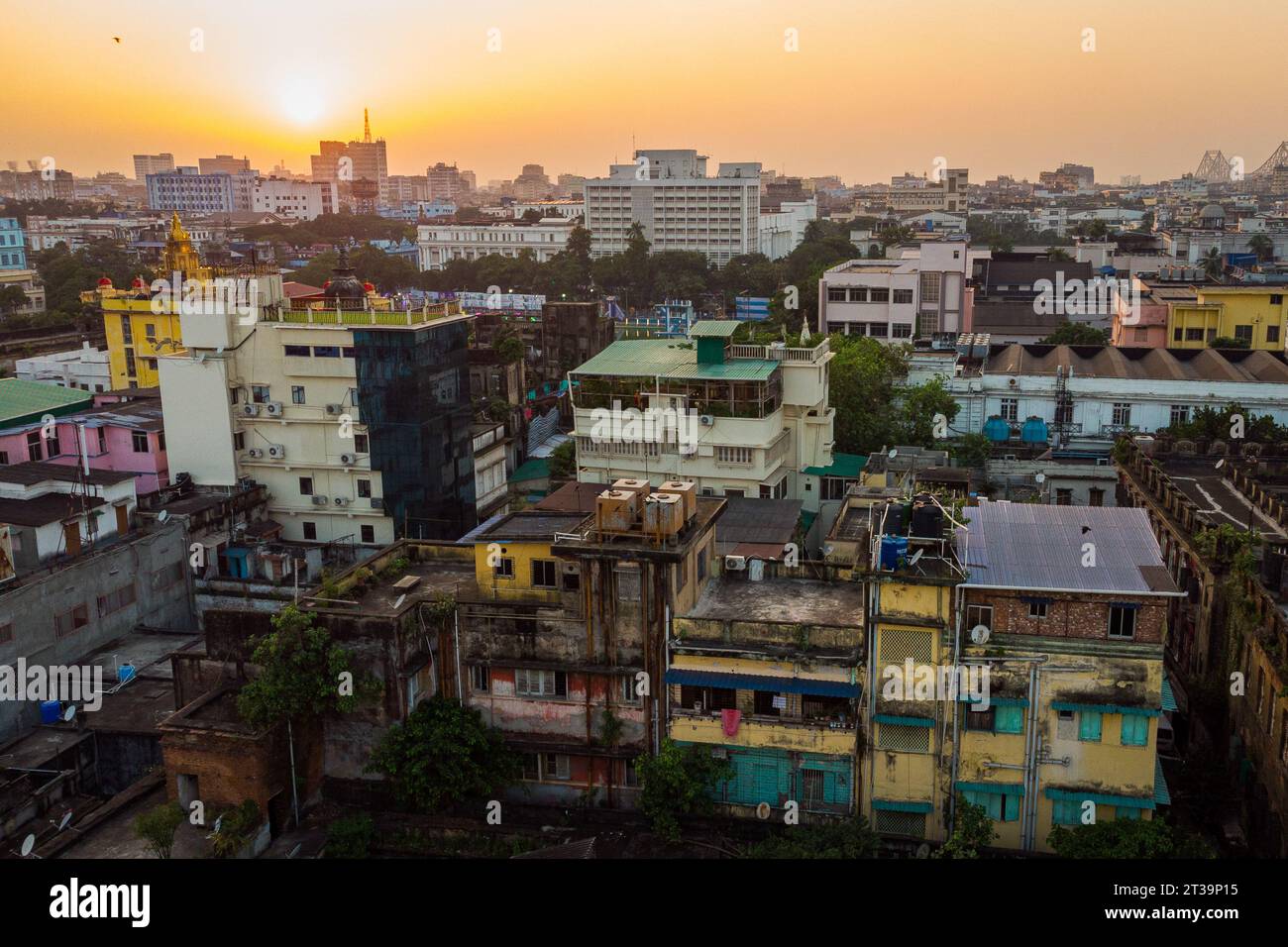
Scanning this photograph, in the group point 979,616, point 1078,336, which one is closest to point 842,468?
point 979,616

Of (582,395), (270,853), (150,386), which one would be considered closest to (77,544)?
(270,853)

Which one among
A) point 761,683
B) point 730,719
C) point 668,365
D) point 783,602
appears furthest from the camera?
point 668,365

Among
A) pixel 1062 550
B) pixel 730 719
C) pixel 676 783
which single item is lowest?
pixel 676 783

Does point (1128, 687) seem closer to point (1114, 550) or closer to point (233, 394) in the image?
point (1114, 550)

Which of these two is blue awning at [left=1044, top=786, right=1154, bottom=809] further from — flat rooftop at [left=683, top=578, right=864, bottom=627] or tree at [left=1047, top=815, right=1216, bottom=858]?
flat rooftop at [left=683, top=578, right=864, bottom=627]

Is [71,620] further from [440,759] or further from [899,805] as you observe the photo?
[899,805]

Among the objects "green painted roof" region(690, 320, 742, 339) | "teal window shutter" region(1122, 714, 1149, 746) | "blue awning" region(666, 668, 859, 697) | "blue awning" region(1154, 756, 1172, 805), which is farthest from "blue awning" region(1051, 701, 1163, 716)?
"green painted roof" region(690, 320, 742, 339)
